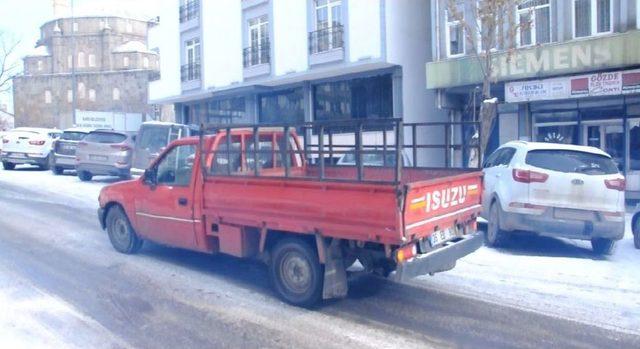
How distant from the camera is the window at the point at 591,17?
51.2 feet

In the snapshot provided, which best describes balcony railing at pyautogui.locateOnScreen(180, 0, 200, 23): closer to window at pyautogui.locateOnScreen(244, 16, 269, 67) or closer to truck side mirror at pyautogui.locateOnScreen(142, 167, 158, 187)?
window at pyautogui.locateOnScreen(244, 16, 269, 67)

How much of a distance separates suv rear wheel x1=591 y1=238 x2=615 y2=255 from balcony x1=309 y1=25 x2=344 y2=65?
507 inches

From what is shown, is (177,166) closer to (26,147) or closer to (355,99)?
(355,99)

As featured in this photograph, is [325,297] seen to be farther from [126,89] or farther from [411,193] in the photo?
[126,89]

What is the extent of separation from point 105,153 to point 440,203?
1435 centimetres

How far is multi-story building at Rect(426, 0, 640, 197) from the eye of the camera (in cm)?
1501

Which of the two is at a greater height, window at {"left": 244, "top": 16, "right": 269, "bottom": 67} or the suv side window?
window at {"left": 244, "top": 16, "right": 269, "bottom": 67}

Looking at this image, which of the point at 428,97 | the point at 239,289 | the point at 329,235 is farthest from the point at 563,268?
the point at 428,97

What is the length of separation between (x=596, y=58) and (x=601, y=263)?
8.32 metres

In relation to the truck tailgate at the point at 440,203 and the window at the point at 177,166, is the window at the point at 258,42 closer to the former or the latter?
the window at the point at 177,166

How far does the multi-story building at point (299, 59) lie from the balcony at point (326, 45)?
3cm

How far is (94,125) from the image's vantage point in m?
37.2

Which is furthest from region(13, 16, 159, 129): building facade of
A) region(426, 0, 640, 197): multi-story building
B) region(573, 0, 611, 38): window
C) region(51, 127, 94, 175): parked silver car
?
region(573, 0, 611, 38): window

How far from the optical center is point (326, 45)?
21500 millimetres
